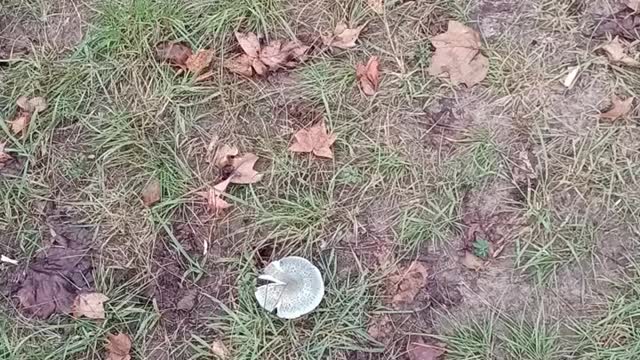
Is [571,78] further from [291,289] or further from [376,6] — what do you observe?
[291,289]

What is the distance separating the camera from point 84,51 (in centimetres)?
304

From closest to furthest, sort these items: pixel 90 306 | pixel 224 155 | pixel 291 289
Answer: pixel 291 289 < pixel 90 306 < pixel 224 155

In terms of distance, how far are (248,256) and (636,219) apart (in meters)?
1.45

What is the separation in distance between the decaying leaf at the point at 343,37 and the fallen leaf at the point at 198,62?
1.55 ft

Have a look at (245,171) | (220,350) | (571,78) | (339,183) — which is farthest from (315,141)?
(571,78)

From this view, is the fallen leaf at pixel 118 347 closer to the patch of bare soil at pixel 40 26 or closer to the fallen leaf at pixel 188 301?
the fallen leaf at pixel 188 301

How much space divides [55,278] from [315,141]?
112 centimetres

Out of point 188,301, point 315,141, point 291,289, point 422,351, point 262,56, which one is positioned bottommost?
point 422,351

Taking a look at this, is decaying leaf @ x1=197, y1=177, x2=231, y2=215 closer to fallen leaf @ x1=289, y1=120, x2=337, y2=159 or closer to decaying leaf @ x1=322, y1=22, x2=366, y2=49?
fallen leaf @ x1=289, y1=120, x2=337, y2=159

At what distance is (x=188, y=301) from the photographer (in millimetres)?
2828

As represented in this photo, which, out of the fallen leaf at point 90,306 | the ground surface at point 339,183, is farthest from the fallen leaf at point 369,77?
the fallen leaf at point 90,306

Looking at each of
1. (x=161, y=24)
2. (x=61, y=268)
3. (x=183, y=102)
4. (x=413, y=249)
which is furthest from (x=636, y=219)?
(x=61, y=268)

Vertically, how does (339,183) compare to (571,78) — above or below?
below

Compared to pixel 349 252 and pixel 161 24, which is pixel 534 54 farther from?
pixel 161 24
